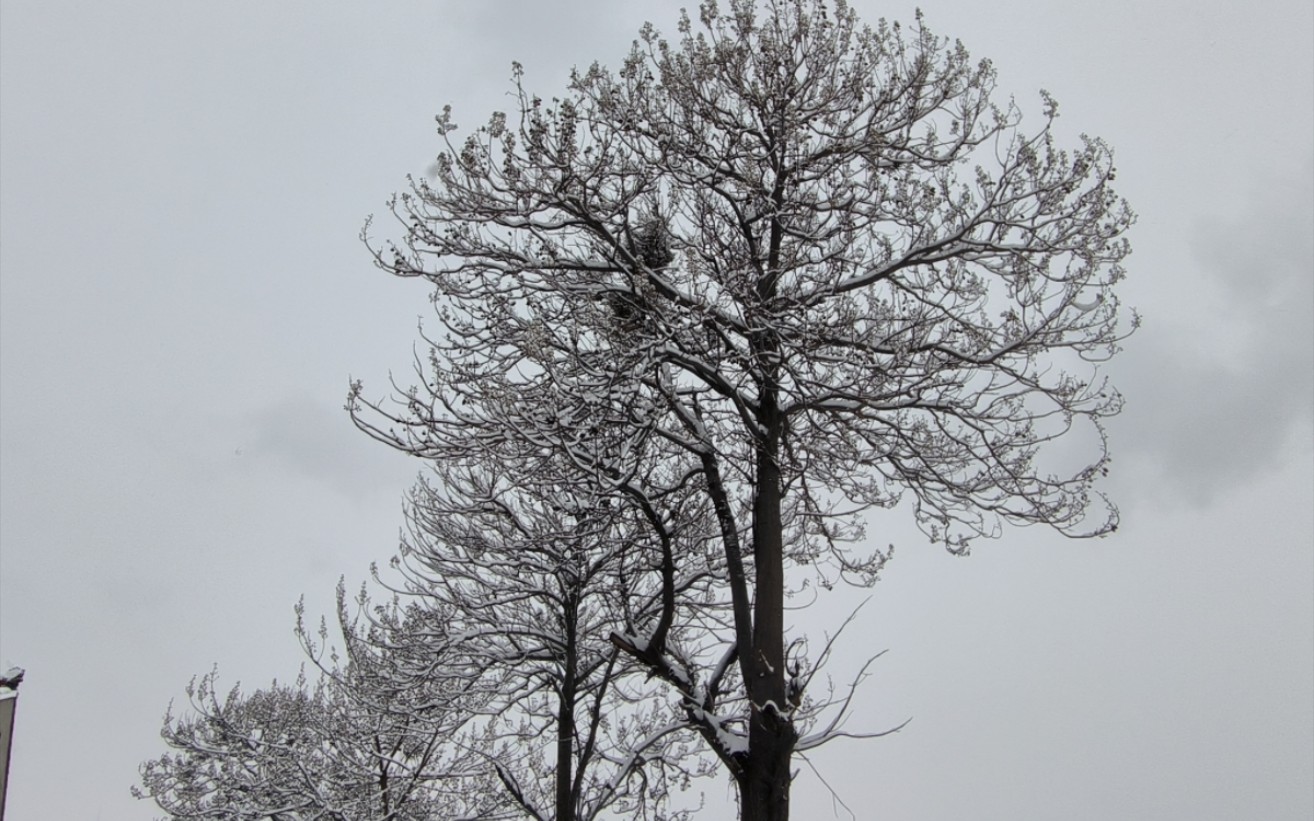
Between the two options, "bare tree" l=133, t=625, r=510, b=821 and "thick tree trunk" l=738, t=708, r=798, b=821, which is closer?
"thick tree trunk" l=738, t=708, r=798, b=821

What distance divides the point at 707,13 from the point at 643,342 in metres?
2.87

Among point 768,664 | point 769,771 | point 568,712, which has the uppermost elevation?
point 568,712

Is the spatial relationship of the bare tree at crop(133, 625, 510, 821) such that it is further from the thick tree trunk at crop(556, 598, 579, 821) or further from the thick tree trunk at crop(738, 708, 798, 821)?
the thick tree trunk at crop(738, 708, 798, 821)

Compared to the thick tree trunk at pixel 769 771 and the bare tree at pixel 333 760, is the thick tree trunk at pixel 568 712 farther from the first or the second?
the thick tree trunk at pixel 769 771

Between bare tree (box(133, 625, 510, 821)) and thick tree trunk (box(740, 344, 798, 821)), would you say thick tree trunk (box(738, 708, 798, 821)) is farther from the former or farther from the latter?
bare tree (box(133, 625, 510, 821))

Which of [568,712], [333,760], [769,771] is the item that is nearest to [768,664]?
[769,771]

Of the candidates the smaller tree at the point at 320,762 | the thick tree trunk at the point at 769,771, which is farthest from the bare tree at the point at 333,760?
the thick tree trunk at the point at 769,771

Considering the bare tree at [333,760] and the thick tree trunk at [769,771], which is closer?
the thick tree trunk at [769,771]

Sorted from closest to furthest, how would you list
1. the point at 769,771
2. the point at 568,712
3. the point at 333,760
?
the point at 769,771, the point at 568,712, the point at 333,760

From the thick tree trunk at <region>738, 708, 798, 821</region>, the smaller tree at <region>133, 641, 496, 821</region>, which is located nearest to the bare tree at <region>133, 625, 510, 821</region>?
the smaller tree at <region>133, 641, 496, 821</region>

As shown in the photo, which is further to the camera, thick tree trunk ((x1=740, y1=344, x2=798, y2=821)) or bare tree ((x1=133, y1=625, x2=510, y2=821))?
bare tree ((x1=133, y1=625, x2=510, y2=821))

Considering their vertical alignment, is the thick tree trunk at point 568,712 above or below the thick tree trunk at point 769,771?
above

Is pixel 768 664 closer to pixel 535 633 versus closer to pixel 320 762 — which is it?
pixel 535 633

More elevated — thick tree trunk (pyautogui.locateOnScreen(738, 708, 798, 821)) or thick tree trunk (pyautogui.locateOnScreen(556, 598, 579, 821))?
thick tree trunk (pyautogui.locateOnScreen(556, 598, 579, 821))
